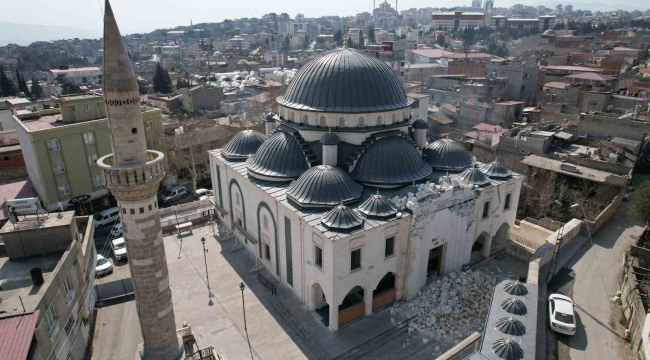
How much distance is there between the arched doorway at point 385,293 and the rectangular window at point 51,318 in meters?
13.3

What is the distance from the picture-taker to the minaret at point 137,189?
12953 millimetres

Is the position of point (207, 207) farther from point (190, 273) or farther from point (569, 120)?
point (569, 120)

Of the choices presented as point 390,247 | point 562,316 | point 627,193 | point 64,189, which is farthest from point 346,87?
point 627,193

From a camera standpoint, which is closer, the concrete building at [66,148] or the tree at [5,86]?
the concrete building at [66,148]

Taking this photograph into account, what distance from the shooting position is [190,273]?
75.4 ft

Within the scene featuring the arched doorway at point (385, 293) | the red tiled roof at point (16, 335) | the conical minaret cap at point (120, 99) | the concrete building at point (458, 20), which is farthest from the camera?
the concrete building at point (458, 20)

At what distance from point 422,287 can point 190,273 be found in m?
12.8

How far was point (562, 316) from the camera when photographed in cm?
1697

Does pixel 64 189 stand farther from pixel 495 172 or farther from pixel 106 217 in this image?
pixel 495 172

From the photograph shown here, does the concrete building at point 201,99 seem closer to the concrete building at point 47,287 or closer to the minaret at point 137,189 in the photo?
the concrete building at point 47,287

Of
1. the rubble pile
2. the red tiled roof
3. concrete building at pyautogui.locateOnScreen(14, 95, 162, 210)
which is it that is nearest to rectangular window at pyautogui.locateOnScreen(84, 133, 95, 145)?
concrete building at pyautogui.locateOnScreen(14, 95, 162, 210)

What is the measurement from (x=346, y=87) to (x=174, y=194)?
1985 cm

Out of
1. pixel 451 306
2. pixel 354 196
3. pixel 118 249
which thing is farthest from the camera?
pixel 118 249

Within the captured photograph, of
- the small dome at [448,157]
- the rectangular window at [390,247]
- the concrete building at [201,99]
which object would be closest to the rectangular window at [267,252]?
the rectangular window at [390,247]
